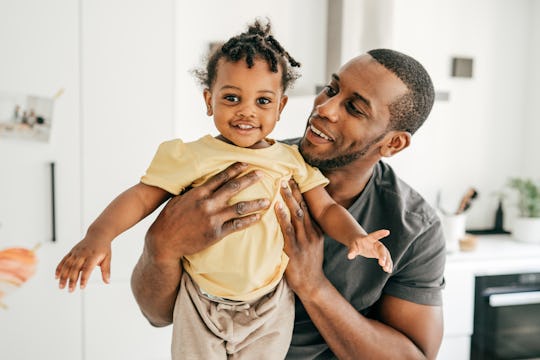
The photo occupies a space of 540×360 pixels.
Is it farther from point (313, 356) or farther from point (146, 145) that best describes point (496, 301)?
point (146, 145)

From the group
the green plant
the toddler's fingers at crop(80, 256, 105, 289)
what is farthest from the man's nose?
the green plant

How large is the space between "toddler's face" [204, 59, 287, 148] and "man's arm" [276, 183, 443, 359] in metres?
0.17

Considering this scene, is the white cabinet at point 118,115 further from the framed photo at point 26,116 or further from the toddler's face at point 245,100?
the toddler's face at point 245,100

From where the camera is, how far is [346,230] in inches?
42.4

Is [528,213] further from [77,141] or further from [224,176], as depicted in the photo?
[77,141]

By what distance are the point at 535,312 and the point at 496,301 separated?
31 centimetres

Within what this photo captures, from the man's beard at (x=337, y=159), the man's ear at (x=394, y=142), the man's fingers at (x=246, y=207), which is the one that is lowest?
the man's fingers at (x=246, y=207)

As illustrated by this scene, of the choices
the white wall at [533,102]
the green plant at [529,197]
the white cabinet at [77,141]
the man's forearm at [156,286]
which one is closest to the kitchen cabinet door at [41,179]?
the white cabinet at [77,141]

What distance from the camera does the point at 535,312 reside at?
8.29ft

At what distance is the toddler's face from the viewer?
1.05 meters

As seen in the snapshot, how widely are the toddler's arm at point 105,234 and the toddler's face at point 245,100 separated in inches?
8.8

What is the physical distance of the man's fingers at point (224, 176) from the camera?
42.9 inches

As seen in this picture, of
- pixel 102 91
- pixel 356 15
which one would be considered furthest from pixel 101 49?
pixel 356 15

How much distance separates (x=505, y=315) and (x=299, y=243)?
5.96 ft
